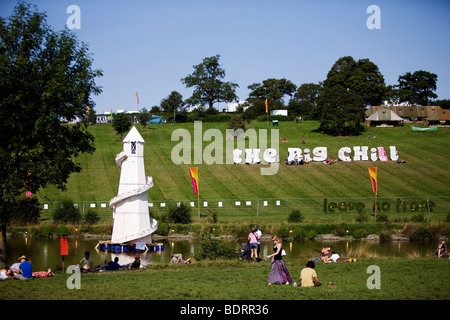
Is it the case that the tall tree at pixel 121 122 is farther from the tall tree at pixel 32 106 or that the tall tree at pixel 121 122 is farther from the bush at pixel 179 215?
the tall tree at pixel 32 106

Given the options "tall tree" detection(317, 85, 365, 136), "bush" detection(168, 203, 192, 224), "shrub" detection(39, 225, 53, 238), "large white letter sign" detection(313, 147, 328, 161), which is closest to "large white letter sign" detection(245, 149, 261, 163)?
"large white letter sign" detection(313, 147, 328, 161)

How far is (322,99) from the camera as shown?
87.6 m

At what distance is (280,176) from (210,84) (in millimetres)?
65118

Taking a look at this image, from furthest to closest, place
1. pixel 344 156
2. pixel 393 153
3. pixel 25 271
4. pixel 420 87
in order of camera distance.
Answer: pixel 420 87 < pixel 393 153 < pixel 344 156 < pixel 25 271

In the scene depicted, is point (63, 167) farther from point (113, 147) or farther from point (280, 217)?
point (113, 147)

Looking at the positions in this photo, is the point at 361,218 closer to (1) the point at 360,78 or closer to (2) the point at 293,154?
(2) the point at 293,154

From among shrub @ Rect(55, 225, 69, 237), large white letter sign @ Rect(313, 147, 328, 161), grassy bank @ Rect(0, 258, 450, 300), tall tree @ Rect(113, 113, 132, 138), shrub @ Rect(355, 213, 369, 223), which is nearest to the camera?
grassy bank @ Rect(0, 258, 450, 300)

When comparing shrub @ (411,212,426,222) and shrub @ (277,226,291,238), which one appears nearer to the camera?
shrub @ (277,226,291,238)

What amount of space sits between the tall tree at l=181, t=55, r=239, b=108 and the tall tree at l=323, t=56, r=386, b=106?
81.5 ft

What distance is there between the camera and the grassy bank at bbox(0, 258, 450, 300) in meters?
16.2

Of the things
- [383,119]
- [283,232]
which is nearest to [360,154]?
[383,119]

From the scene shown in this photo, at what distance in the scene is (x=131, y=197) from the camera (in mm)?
32375

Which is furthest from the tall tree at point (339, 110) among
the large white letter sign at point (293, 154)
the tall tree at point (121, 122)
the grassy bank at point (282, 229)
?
the grassy bank at point (282, 229)

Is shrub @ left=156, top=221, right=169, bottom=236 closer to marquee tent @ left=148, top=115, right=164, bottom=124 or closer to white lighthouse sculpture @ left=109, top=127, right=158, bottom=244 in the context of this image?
white lighthouse sculpture @ left=109, top=127, right=158, bottom=244
